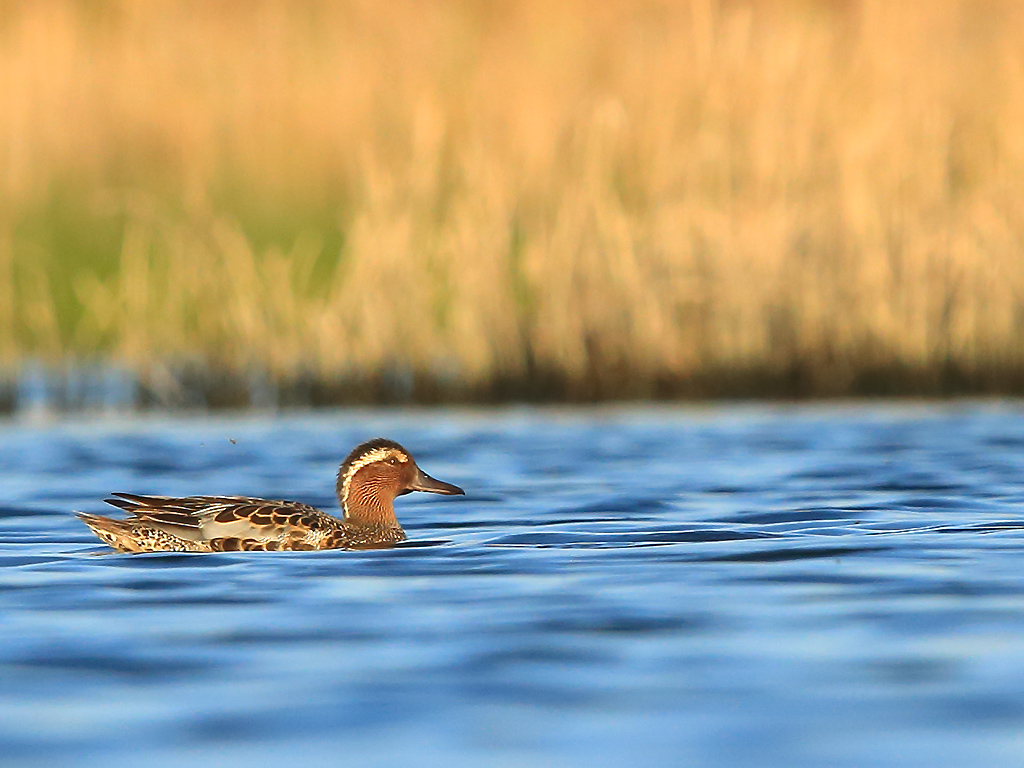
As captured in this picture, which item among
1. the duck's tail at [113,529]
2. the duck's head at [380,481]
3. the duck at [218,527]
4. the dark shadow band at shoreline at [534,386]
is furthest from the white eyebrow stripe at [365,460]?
the dark shadow band at shoreline at [534,386]

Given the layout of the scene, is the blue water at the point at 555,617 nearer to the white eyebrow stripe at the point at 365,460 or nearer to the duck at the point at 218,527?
the duck at the point at 218,527

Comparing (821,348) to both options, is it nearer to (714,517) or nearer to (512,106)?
(512,106)

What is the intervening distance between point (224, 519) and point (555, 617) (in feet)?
7.48

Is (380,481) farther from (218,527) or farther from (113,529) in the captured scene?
(113,529)

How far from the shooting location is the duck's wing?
8.84 meters

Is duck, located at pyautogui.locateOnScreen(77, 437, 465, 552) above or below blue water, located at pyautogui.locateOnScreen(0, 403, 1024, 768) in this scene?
above

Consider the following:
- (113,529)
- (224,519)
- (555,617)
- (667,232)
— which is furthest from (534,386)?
(555,617)

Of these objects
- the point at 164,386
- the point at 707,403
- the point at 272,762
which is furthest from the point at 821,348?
the point at 272,762

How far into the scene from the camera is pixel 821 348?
1443 cm

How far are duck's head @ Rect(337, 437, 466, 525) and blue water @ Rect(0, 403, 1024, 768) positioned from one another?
0.93ft

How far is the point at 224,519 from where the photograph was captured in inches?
349

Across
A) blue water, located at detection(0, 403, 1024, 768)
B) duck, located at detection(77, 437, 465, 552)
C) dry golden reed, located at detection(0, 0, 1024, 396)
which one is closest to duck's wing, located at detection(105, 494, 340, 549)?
duck, located at detection(77, 437, 465, 552)

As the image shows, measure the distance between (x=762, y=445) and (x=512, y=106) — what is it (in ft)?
11.1

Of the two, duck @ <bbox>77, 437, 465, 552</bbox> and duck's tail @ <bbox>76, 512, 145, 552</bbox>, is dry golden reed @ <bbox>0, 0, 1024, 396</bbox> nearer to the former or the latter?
duck @ <bbox>77, 437, 465, 552</bbox>
